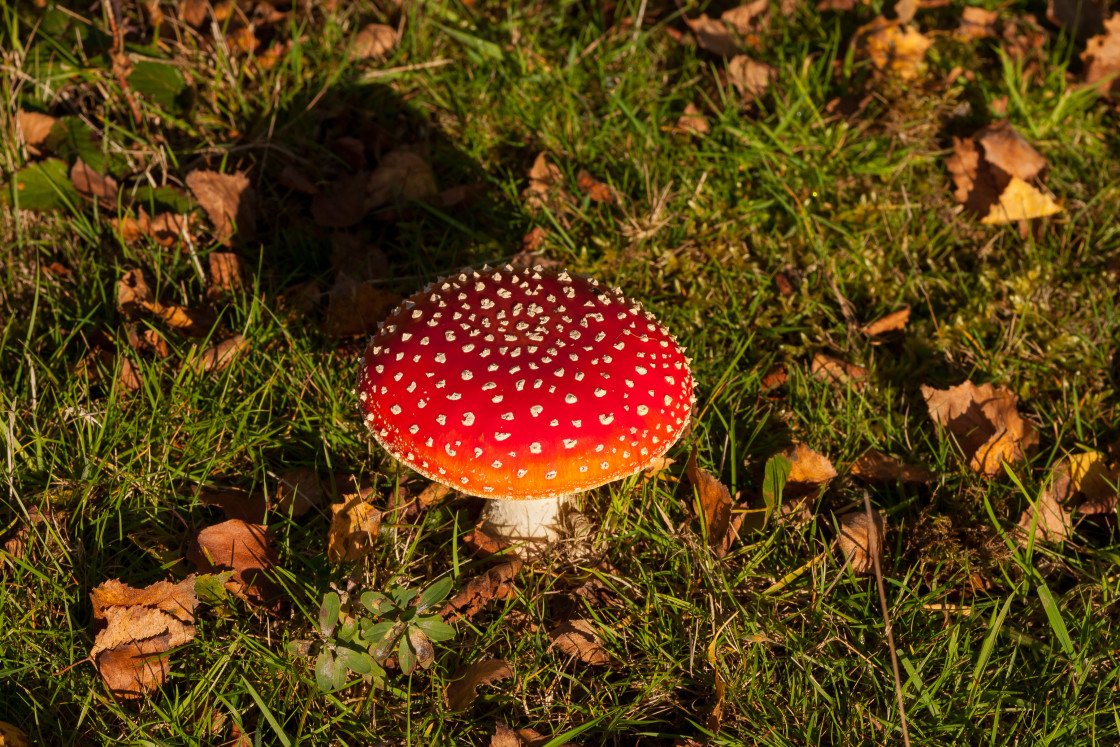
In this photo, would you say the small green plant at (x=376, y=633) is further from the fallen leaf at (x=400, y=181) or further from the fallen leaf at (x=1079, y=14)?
the fallen leaf at (x=1079, y=14)

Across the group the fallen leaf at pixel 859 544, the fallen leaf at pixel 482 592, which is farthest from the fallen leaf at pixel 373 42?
the fallen leaf at pixel 859 544

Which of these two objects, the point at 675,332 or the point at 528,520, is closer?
the point at 528,520

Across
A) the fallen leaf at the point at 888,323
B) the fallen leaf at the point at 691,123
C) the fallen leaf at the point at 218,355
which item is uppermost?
the fallen leaf at the point at 691,123

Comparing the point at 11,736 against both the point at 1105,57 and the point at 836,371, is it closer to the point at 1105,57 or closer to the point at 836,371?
the point at 836,371

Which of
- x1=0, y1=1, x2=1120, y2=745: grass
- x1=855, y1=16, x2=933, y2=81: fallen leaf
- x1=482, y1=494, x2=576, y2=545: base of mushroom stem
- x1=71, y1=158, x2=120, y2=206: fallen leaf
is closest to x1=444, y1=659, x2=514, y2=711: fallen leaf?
x1=0, y1=1, x2=1120, y2=745: grass

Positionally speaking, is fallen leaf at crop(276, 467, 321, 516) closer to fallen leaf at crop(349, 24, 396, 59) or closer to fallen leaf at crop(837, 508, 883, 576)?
fallen leaf at crop(837, 508, 883, 576)

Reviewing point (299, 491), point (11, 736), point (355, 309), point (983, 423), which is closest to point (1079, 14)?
point (983, 423)
